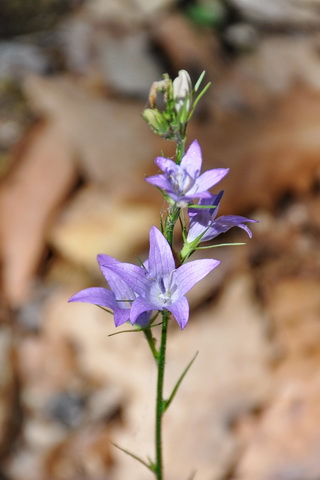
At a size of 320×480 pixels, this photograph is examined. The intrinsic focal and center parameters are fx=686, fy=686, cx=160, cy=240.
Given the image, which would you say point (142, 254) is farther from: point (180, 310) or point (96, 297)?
point (180, 310)

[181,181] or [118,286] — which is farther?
[118,286]

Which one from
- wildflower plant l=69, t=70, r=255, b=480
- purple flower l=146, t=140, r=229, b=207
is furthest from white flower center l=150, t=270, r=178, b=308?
purple flower l=146, t=140, r=229, b=207

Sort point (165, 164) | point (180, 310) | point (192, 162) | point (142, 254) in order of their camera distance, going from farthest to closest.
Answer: point (142, 254) → point (192, 162) → point (165, 164) → point (180, 310)

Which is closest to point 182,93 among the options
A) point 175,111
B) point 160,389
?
point 175,111

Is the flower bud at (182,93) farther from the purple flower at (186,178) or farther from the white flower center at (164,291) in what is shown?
the white flower center at (164,291)

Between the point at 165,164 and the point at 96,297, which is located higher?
the point at 165,164

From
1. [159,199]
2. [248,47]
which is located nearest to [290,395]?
[159,199]

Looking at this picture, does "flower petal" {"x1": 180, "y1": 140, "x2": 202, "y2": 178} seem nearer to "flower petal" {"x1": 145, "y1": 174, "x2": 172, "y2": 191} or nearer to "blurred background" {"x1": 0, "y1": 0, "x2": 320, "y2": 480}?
"flower petal" {"x1": 145, "y1": 174, "x2": 172, "y2": 191}

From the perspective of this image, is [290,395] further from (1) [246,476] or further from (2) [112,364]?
(2) [112,364]
